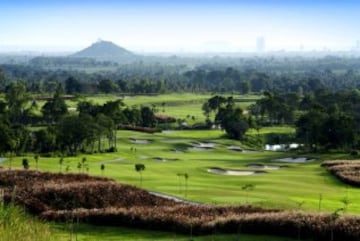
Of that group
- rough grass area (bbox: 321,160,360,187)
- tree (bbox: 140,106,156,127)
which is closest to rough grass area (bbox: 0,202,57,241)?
rough grass area (bbox: 321,160,360,187)

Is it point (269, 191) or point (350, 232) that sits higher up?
point (350, 232)

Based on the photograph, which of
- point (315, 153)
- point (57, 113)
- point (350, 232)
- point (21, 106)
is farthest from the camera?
point (21, 106)

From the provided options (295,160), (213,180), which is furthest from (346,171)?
(295,160)

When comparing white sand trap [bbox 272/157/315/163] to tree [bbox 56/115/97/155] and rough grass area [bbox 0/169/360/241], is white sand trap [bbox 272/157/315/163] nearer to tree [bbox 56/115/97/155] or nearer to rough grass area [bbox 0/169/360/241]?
tree [bbox 56/115/97/155]

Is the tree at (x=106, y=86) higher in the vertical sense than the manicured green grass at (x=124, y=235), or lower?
higher

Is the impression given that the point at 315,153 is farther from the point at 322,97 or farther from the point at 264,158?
the point at 322,97

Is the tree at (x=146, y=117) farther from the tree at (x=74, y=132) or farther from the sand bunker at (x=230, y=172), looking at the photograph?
the sand bunker at (x=230, y=172)

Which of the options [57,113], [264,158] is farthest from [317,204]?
[57,113]

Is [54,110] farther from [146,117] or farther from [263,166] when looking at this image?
[263,166]

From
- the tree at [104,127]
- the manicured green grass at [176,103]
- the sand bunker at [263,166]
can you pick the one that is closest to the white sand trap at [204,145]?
the tree at [104,127]
